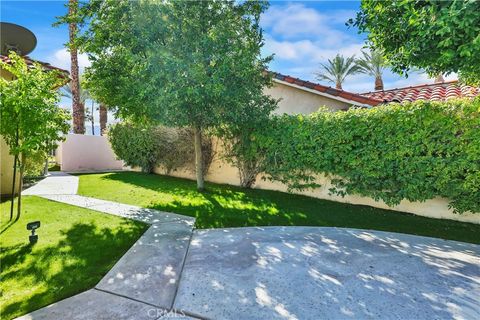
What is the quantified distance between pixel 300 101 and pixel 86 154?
51.5 ft

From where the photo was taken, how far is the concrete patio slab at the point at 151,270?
339cm

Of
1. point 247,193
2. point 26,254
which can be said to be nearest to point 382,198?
point 247,193

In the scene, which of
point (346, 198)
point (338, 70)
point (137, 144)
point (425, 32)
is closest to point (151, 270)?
point (425, 32)

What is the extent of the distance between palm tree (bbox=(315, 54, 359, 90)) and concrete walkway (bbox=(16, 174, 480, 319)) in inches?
982

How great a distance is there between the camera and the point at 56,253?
460 cm

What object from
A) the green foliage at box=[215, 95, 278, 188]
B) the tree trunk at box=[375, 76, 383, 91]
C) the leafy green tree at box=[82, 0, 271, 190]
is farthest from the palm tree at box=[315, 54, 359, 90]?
the leafy green tree at box=[82, 0, 271, 190]

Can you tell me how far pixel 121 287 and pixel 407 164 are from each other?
7301mm

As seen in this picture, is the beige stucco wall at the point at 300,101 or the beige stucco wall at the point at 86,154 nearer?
the beige stucco wall at the point at 300,101

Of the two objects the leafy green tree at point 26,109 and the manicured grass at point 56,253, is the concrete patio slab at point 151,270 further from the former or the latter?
the leafy green tree at point 26,109

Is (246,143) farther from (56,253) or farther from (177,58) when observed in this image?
(56,253)

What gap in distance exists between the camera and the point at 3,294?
340 centimetres

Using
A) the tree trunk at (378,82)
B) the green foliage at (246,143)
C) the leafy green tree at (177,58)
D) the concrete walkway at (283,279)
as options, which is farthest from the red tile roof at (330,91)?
the tree trunk at (378,82)

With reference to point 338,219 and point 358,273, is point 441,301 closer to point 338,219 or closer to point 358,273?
point 358,273

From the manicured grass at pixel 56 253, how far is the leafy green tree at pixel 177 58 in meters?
3.96
